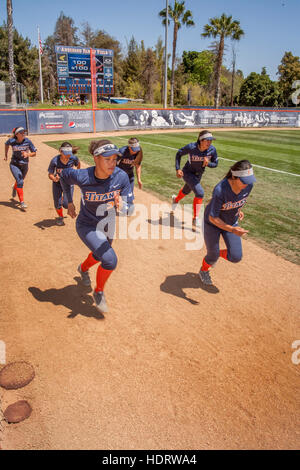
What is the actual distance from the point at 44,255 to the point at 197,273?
2.93m

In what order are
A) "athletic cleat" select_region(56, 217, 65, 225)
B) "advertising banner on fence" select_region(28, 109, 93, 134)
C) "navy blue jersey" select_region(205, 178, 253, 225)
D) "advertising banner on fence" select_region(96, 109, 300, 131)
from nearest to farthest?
"navy blue jersey" select_region(205, 178, 253, 225)
"athletic cleat" select_region(56, 217, 65, 225)
"advertising banner on fence" select_region(28, 109, 93, 134)
"advertising banner on fence" select_region(96, 109, 300, 131)

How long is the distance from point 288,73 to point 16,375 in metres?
72.1

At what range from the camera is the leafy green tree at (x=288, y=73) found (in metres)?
60.9

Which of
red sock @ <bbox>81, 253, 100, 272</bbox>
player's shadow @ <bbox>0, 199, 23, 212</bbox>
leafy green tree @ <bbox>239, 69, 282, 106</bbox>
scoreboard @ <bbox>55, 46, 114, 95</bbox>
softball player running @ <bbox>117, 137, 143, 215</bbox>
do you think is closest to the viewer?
red sock @ <bbox>81, 253, 100, 272</bbox>

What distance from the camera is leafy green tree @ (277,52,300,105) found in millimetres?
60906

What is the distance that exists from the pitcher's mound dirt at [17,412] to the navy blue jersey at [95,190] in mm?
2336

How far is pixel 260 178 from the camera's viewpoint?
501 inches

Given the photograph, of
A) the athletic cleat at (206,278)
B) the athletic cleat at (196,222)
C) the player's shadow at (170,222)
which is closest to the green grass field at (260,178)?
the athletic cleat at (196,222)

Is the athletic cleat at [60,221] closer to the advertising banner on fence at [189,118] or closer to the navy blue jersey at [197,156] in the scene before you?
the navy blue jersey at [197,156]

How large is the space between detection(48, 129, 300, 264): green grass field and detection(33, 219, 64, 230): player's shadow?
3438mm

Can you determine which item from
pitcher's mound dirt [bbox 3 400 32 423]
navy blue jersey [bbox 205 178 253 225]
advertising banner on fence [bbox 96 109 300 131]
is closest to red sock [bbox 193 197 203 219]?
navy blue jersey [bbox 205 178 253 225]

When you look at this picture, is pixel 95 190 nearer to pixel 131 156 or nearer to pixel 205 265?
pixel 205 265

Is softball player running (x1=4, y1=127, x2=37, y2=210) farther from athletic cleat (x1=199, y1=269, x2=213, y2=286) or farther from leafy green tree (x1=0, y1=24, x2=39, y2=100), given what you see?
leafy green tree (x1=0, y1=24, x2=39, y2=100)
